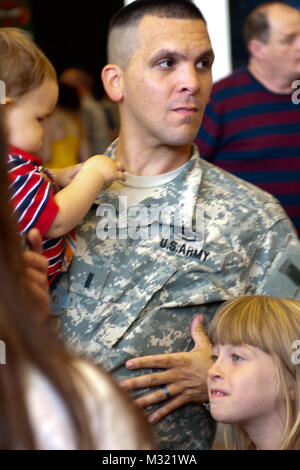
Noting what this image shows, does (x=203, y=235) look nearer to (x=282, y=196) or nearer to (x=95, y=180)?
(x=95, y=180)

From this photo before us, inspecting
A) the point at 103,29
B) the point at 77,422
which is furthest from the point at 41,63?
the point at 103,29

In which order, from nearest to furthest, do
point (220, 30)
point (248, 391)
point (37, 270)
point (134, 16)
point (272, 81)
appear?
point (37, 270), point (248, 391), point (134, 16), point (272, 81), point (220, 30)

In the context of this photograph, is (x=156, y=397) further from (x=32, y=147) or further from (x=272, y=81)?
(x=272, y=81)

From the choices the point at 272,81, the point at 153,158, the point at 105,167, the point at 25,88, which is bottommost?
the point at 272,81

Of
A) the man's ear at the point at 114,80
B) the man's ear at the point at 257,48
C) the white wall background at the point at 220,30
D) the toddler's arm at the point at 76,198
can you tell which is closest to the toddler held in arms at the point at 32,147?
the toddler's arm at the point at 76,198

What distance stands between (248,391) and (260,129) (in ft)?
6.30

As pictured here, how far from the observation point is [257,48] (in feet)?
13.1

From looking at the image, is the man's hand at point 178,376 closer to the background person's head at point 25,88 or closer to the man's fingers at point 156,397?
the man's fingers at point 156,397

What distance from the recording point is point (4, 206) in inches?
36.1

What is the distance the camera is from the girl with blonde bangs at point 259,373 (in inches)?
77.4

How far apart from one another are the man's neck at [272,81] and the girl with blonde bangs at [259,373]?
6.46ft

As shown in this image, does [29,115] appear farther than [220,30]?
No

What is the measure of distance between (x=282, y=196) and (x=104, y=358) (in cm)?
180

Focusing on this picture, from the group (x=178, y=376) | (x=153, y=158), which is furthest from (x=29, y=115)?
(x=178, y=376)
